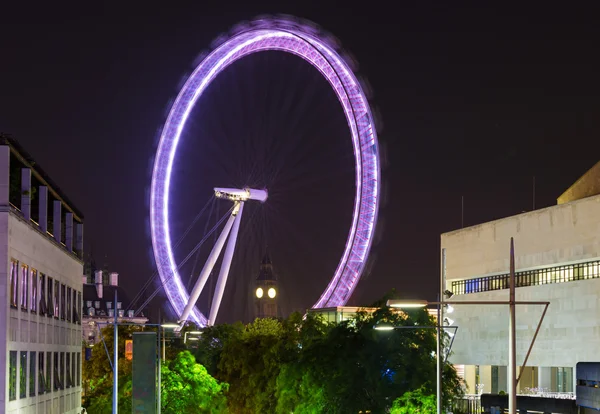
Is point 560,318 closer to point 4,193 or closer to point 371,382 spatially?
point 371,382

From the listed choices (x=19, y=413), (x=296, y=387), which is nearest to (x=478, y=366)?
(x=296, y=387)

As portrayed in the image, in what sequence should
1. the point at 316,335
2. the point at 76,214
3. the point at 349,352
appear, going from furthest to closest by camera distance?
1. the point at 316,335
2. the point at 76,214
3. the point at 349,352

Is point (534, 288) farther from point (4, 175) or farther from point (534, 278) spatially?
point (4, 175)

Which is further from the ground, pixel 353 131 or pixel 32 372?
pixel 353 131

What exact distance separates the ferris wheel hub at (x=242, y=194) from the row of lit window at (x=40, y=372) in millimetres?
16986

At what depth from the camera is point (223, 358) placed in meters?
82.1

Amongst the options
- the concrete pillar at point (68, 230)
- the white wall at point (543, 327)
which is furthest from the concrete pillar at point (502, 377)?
the concrete pillar at point (68, 230)

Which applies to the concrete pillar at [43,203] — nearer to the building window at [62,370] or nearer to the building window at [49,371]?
the building window at [49,371]

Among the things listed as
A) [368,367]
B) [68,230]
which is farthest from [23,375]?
[368,367]

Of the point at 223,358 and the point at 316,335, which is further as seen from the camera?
the point at 223,358

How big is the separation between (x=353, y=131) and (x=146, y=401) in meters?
28.6

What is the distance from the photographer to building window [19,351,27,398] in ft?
140

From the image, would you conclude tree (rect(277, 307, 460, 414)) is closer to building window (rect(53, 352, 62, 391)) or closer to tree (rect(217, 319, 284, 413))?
tree (rect(217, 319, 284, 413))

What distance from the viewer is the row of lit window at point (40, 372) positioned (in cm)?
4103
